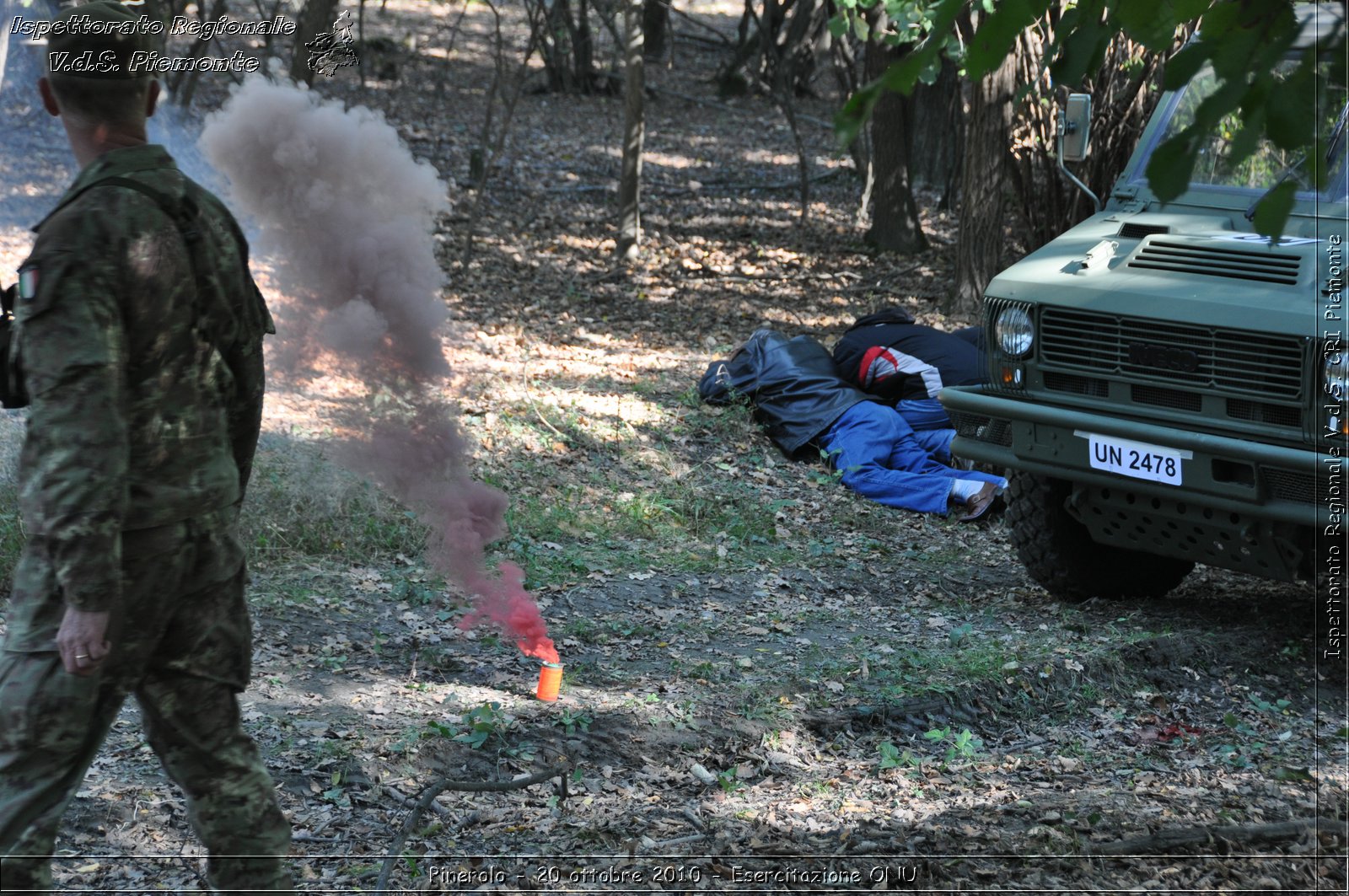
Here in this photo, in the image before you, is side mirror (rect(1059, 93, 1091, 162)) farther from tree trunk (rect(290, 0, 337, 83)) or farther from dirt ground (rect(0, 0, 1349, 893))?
tree trunk (rect(290, 0, 337, 83))

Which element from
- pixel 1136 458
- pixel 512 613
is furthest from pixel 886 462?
pixel 512 613

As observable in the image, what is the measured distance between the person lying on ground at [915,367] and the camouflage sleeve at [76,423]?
245 inches

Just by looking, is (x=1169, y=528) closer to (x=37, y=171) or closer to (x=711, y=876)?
(x=711, y=876)

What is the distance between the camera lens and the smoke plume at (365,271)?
183 inches

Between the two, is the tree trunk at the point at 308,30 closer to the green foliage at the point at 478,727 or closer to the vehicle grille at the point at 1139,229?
the vehicle grille at the point at 1139,229

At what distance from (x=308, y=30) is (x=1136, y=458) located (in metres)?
8.97

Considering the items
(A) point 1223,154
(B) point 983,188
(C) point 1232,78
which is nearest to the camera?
(C) point 1232,78

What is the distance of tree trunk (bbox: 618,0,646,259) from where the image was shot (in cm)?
1244

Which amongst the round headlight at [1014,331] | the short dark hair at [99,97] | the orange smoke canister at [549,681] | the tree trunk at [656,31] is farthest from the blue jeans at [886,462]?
the tree trunk at [656,31]

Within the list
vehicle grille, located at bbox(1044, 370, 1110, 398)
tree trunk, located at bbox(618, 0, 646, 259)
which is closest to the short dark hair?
vehicle grille, located at bbox(1044, 370, 1110, 398)

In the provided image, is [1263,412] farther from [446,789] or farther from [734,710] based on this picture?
[446,789]

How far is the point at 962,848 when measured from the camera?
3.67m

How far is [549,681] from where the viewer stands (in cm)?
477

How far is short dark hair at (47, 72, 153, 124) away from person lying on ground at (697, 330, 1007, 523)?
5.85 m
